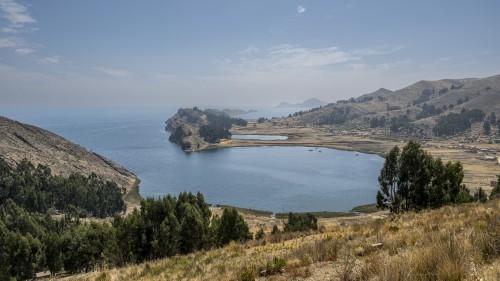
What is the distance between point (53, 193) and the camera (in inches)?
4665

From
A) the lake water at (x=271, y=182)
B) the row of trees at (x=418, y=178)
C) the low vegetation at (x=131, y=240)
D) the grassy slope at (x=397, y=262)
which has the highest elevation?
the grassy slope at (x=397, y=262)

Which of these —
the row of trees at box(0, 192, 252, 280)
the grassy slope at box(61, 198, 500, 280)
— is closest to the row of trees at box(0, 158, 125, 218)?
the row of trees at box(0, 192, 252, 280)

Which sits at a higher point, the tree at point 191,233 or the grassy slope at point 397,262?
the grassy slope at point 397,262

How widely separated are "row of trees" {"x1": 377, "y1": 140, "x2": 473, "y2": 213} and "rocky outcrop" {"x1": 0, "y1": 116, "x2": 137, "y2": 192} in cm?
12155

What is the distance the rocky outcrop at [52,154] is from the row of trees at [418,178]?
12155 cm

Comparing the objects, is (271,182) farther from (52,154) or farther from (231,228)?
(52,154)

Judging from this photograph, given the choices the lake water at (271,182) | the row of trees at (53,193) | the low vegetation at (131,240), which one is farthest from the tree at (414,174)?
the row of trees at (53,193)

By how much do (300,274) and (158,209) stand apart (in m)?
43.7

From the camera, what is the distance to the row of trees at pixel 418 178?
4964 cm

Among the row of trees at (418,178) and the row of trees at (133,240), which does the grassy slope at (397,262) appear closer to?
the row of trees at (133,240)

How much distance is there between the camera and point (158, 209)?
52125mm

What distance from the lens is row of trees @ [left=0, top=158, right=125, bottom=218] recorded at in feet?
363

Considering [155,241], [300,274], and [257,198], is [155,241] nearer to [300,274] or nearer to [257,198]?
[300,274]

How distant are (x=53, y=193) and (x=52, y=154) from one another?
178 ft
